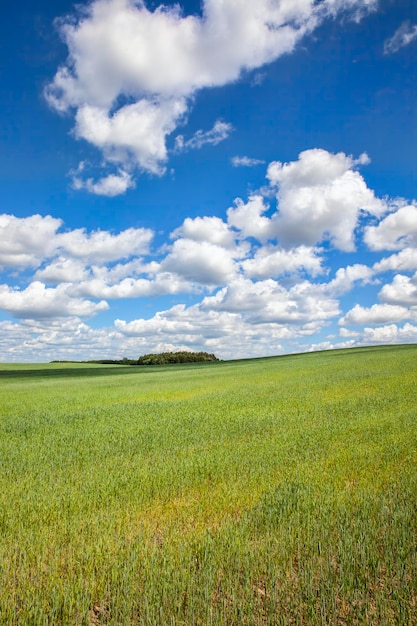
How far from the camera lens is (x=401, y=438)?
1145 cm

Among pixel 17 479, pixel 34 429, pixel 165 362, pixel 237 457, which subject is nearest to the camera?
pixel 17 479

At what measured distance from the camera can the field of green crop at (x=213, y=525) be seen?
4.57 m

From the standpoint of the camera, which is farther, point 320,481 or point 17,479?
point 17,479

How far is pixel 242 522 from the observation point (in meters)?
6.46

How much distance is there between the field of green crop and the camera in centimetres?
457

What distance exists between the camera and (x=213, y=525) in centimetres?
653

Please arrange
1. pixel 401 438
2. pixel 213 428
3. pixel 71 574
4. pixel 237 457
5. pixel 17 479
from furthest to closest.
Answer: pixel 213 428
pixel 401 438
pixel 237 457
pixel 17 479
pixel 71 574

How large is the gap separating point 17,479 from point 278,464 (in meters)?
6.04

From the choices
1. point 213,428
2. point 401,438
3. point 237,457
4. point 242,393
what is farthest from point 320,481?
point 242,393

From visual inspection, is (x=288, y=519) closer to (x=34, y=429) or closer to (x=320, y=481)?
(x=320, y=481)

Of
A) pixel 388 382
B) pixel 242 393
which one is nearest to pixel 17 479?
pixel 242 393

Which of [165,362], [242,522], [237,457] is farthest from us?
[165,362]

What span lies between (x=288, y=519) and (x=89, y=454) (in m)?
6.74

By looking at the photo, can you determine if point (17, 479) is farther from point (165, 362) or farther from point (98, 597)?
point (165, 362)
